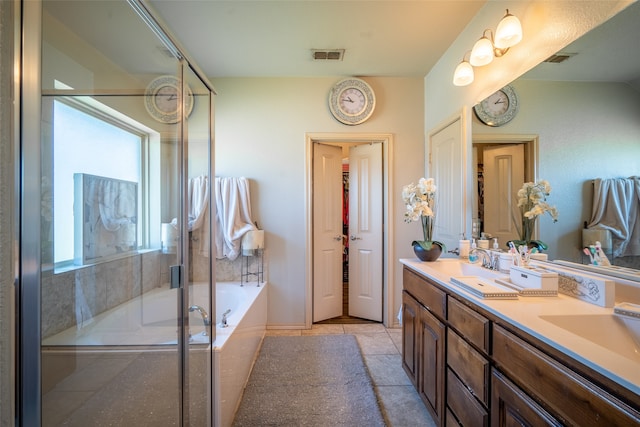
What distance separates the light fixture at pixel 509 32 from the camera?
4.58 feet

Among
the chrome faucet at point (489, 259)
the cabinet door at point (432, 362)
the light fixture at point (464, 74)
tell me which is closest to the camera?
the cabinet door at point (432, 362)

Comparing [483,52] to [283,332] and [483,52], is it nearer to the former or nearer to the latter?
[483,52]

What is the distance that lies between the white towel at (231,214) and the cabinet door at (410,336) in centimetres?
160

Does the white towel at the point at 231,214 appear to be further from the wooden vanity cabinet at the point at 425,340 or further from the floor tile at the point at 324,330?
the wooden vanity cabinet at the point at 425,340

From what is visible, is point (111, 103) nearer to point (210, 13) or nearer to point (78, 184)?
point (78, 184)

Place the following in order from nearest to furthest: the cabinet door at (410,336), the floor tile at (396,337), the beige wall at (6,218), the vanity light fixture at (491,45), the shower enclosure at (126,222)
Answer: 1. the beige wall at (6,218)
2. the shower enclosure at (126,222)
3. the vanity light fixture at (491,45)
4. the cabinet door at (410,336)
5. the floor tile at (396,337)

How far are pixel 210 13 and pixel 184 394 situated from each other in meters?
2.41

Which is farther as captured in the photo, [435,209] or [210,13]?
[435,209]

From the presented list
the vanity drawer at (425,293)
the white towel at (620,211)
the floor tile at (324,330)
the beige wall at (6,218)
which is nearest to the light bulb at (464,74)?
the white towel at (620,211)

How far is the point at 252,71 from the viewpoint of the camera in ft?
8.26

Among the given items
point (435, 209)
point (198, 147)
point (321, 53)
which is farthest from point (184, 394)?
point (321, 53)

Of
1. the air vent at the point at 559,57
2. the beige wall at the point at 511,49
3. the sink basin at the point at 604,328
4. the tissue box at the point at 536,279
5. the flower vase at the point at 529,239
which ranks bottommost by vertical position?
A: the sink basin at the point at 604,328

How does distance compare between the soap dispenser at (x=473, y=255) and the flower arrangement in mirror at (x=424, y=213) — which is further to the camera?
the flower arrangement in mirror at (x=424, y=213)

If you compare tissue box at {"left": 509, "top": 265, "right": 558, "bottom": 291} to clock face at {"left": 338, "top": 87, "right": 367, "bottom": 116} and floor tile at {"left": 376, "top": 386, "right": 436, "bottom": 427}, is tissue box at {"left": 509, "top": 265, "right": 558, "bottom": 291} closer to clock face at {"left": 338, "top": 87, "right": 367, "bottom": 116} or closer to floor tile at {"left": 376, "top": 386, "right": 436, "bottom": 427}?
floor tile at {"left": 376, "top": 386, "right": 436, "bottom": 427}
